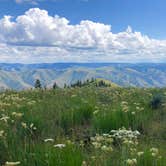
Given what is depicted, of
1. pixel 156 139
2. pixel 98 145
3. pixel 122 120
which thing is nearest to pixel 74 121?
pixel 122 120

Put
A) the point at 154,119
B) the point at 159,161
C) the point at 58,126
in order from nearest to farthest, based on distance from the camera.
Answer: the point at 159,161 → the point at 58,126 → the point at 154,119

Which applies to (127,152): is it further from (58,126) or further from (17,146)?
(58,126)

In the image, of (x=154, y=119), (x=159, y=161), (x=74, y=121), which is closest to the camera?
(x=159, y=161)

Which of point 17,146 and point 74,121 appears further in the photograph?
point 74,121

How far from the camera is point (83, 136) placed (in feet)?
28.3

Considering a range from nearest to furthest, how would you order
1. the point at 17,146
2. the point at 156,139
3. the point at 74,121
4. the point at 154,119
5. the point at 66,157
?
1. the point at 66,157
2. the point at 17,146
3. the point at 156,139
4. the point at 74,121
5. the point at 154,119

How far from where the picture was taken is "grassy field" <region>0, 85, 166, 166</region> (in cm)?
572

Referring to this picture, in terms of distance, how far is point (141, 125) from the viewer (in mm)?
9594

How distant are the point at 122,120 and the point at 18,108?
3195 mm

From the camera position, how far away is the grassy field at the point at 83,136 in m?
5.72

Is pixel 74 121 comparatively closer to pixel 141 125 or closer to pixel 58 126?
pixel 58 126

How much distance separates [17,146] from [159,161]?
2.52 m

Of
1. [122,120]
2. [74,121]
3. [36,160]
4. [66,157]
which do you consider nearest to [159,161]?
[66,157]

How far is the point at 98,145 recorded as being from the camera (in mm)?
5902
